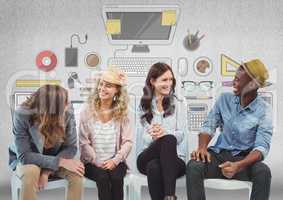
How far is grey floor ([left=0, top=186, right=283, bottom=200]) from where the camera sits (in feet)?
9.84

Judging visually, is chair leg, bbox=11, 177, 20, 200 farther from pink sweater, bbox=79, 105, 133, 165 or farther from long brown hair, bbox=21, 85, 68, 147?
pink sweater, bbox=79, 105, 133, 165

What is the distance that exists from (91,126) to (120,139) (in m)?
0.20

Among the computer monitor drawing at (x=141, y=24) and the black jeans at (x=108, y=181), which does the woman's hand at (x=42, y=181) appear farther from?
the computer monitor drawing at (x=141, y=24)

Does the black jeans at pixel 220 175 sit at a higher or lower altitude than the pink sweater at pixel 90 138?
lower

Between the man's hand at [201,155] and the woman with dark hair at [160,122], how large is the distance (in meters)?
0.07

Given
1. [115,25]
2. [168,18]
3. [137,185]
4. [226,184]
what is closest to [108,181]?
[137,185]

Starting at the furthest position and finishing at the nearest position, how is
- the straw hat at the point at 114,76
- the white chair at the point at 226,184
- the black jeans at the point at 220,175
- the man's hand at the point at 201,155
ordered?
1. the straw hat at the point at 114,76
2. the man's hand at the point at 201,155
3. the white chair at the point at 226,184
4. the black jeans at the point at 220,175

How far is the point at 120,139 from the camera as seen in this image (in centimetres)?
312

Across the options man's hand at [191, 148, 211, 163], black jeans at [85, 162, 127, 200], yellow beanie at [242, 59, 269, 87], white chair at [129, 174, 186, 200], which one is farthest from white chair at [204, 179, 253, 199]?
yellow beanie at [242, 59, 269, 87]

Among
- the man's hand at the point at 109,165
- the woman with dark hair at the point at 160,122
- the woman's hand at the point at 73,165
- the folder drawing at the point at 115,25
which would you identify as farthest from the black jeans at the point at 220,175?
the folder drawing at the point at 115,25

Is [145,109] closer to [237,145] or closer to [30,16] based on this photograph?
[237,145]

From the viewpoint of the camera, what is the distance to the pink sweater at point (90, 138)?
3088 mm

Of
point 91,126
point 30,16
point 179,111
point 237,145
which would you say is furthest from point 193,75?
point 30,16

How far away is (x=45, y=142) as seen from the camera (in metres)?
3.03
